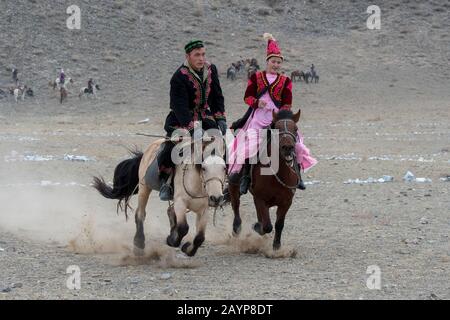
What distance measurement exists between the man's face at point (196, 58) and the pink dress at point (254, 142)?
1.11 meters

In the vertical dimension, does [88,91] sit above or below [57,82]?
below

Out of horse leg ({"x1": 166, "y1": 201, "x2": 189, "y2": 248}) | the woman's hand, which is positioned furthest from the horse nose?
the woman's hand

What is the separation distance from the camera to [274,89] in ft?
31.1

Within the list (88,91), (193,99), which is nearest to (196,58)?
(193,99)

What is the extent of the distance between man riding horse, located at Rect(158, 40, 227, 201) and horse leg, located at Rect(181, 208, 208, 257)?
53 cm

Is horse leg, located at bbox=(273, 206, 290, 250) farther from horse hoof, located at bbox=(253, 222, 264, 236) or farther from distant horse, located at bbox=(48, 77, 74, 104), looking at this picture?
distant horse, located at bbox=(48, 77, 74, 104)

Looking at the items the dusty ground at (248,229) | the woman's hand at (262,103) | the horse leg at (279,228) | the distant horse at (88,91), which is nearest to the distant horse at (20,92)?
the distant horse at (88,91)

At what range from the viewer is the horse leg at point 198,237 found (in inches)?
319

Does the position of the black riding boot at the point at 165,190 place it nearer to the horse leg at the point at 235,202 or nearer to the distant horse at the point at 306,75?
the horse leg at the point at 235,202

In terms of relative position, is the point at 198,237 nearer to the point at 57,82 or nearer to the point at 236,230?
the point at 236,230

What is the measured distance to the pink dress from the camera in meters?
9.17

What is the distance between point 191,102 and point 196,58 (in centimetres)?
47

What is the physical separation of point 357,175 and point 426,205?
3.39m
